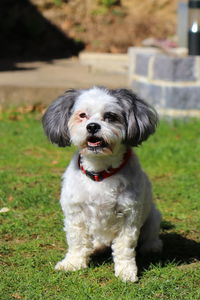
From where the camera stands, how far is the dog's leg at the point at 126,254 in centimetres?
418

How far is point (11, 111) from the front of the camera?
9.20m

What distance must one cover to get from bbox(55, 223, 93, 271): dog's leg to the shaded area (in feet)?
28.8

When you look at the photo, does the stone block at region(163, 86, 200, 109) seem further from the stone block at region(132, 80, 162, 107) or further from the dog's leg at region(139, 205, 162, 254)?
the dog's leg at region(139, 205, 162, 254)

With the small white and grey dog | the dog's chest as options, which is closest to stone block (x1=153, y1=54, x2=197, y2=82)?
the small white and grey dog

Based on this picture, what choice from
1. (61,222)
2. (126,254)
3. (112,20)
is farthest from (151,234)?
(112,20)

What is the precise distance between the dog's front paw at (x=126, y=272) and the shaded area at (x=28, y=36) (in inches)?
353

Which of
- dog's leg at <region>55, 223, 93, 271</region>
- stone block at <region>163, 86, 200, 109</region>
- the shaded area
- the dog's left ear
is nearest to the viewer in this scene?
the dog's left ear

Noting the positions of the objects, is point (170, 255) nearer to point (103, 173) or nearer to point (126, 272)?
point (126, 272)

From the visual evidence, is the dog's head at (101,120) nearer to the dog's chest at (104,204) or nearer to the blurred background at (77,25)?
the dog's chest at (104,204)

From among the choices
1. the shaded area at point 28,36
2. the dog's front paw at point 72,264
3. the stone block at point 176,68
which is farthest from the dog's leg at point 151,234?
the shaded area at point 28,36

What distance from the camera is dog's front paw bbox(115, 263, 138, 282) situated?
4156 mm

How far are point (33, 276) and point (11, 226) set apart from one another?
107cm

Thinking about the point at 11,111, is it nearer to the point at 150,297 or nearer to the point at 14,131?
the point at 14,131

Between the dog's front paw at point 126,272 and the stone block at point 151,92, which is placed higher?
the stone block at point 151,92
